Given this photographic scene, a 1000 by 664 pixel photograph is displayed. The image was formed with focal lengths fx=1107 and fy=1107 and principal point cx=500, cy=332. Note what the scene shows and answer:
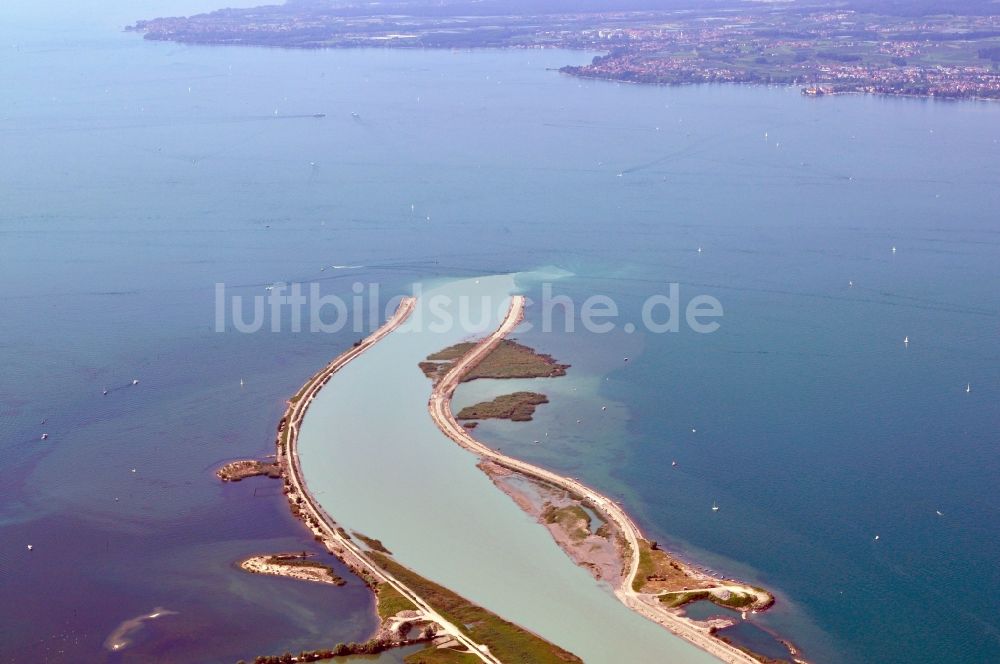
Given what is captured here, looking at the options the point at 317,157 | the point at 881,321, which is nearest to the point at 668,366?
the point at 881,321

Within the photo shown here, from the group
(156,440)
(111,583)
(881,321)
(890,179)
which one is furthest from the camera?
(890,179)

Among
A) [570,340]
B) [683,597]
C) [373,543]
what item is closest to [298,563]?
[373,543]

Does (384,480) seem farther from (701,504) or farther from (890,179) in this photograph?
(890,179)

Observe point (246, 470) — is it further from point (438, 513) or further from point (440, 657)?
point (440, 657)

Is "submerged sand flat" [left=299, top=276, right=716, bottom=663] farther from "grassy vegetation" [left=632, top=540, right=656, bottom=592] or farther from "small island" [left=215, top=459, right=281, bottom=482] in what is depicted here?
"small island" [left=215, top=459, right=281, bottom=482]

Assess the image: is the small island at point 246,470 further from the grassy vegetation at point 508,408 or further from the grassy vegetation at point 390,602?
the grassy vegetation at point 390,602

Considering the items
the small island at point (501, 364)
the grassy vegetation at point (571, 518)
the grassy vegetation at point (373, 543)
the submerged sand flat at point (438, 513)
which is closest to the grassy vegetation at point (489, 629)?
the submerged sand flat at point (438, 513)
